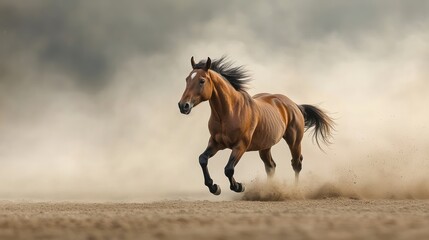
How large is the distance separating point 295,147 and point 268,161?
90 centimetres

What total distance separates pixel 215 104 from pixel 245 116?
0.62m

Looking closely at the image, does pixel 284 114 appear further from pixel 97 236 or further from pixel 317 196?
pixel 97 236

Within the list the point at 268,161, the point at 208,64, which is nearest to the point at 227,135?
the point at 208,64

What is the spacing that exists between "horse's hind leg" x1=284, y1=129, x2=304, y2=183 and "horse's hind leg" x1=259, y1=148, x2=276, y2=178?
0.65 metres

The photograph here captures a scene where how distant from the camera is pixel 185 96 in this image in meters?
10.7

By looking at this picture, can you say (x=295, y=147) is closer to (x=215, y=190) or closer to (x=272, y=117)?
(x=272, y=117)

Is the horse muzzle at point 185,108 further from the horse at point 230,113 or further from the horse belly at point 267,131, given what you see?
the horse belly at point 267,131

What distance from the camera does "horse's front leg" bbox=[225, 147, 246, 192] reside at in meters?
11.1

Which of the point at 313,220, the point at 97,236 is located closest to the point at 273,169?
the point at 313,220

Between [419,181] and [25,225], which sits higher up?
[419,181]

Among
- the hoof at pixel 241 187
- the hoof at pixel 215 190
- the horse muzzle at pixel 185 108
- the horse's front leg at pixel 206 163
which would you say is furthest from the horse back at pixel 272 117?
the horse muzzle at pixel 185 108

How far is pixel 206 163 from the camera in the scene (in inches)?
442

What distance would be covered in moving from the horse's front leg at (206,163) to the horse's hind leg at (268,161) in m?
2.28

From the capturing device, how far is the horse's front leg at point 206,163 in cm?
1120
